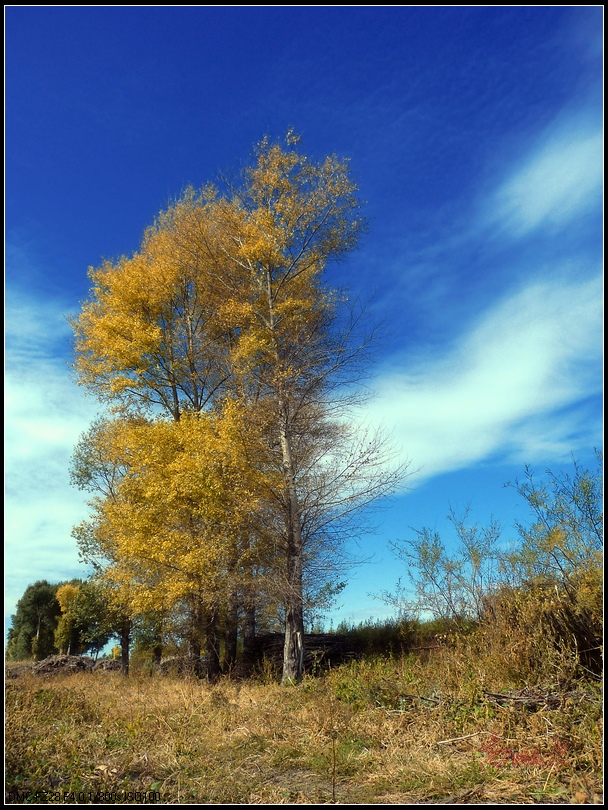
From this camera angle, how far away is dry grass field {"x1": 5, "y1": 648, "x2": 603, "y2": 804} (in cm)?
482

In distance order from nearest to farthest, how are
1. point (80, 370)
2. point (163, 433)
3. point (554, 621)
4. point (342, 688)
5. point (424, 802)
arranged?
point (424, 802) → point (554, 621) → point (342, 688) → point (163, 433) → point (80, 370)

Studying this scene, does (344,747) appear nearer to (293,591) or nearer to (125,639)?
(293,591)

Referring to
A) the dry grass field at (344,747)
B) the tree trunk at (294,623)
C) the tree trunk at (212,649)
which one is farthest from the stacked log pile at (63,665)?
the dry grass field at (344,747)

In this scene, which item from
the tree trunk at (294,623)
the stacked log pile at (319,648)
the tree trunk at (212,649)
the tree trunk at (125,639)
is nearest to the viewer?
the tree trunk at (294,623)

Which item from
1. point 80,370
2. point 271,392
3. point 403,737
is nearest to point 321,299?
point 271,392

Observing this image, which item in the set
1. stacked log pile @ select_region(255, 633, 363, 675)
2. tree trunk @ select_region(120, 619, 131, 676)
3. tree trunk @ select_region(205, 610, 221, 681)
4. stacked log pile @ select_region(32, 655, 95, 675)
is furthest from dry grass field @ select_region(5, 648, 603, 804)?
tree trunk @ select_region(120, 619, 131, 676)

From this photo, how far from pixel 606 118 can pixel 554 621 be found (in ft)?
18.5

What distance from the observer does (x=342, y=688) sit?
8.28m

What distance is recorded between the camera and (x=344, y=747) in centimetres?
612

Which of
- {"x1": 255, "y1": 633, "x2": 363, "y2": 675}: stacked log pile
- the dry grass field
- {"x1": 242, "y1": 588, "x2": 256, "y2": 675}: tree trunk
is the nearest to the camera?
the dry grass field

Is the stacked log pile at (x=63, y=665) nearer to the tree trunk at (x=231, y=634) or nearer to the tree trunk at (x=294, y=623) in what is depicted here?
the tree trunk at (x=231, y=634)

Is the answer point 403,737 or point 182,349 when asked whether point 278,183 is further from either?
point 403,737

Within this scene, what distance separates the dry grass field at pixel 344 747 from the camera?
4.82 meters

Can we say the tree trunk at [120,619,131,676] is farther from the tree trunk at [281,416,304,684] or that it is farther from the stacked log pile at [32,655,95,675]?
the tree trunk at [281,416,304,684]
